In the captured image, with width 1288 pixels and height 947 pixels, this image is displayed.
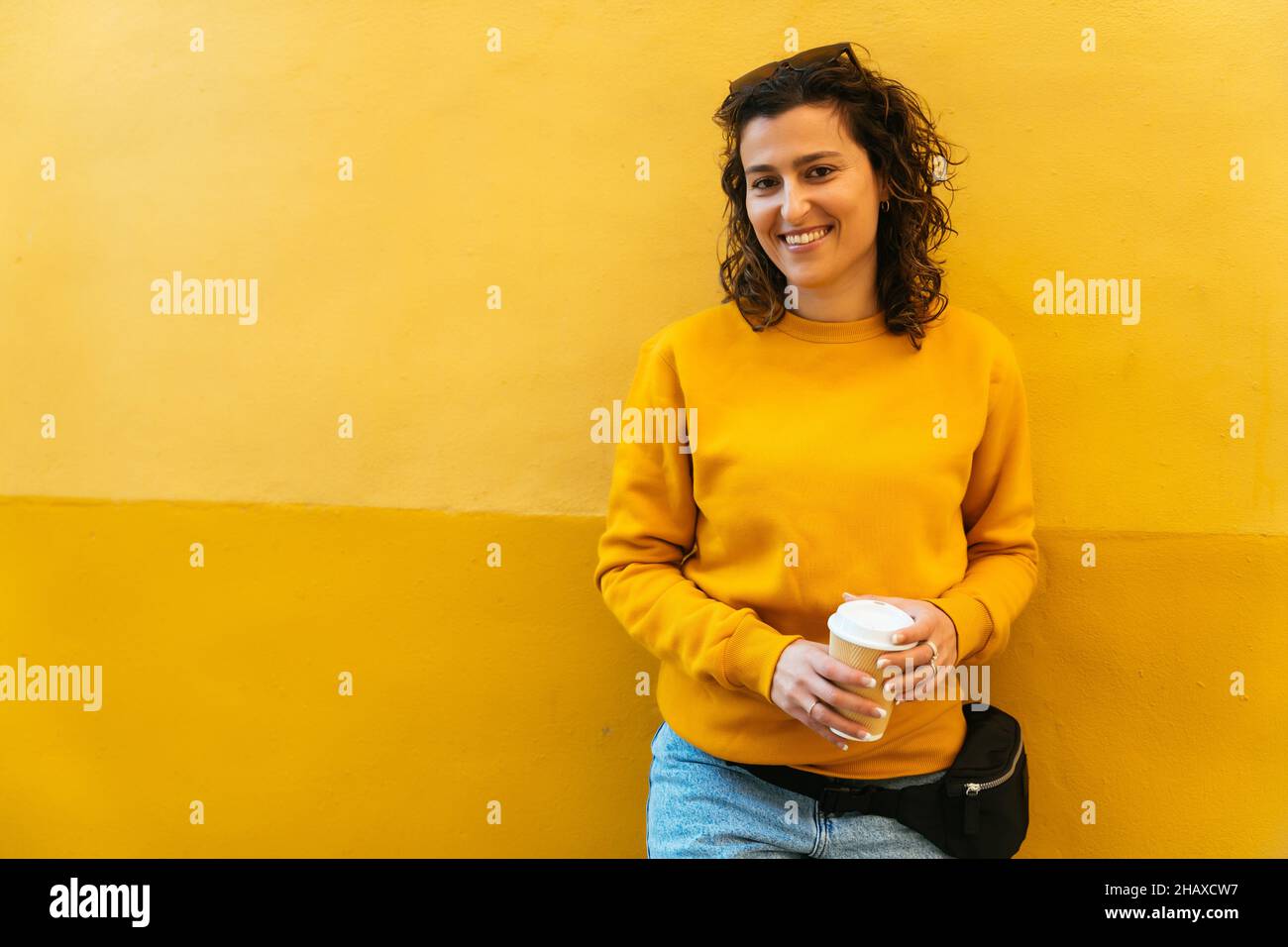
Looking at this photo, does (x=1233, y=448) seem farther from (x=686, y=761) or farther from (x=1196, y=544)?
(x=686, y=761)

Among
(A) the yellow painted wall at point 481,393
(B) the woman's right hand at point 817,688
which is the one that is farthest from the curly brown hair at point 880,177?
(B) the woman's right hand at point 817,688

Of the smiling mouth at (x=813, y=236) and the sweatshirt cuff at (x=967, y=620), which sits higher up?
the smiling mouth at (x=813, y=236)

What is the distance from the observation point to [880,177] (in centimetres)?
142

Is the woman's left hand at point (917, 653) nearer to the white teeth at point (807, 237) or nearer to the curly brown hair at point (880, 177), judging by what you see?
the curly brown hair at point (880, 177)

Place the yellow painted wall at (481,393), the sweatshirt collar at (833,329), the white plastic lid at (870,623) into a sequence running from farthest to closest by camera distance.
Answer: the yellow painted wall at (481,393) → the sweatshirt collar at (833,329) → the white plastic lid at (870,623)

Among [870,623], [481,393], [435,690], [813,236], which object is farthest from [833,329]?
[435,690]

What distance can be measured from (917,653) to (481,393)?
0.96 meters

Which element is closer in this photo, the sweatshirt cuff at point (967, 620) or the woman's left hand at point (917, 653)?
the woman's left hand at point (917, 653)

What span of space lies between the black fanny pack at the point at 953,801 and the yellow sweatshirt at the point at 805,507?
3 cm

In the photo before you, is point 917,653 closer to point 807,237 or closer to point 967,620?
point 967,620

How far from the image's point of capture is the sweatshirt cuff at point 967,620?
133 centimetres

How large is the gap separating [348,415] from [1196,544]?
1566mm

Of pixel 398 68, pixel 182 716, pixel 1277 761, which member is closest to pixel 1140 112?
pixel 1277 761

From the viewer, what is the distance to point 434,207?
179 centimetres
